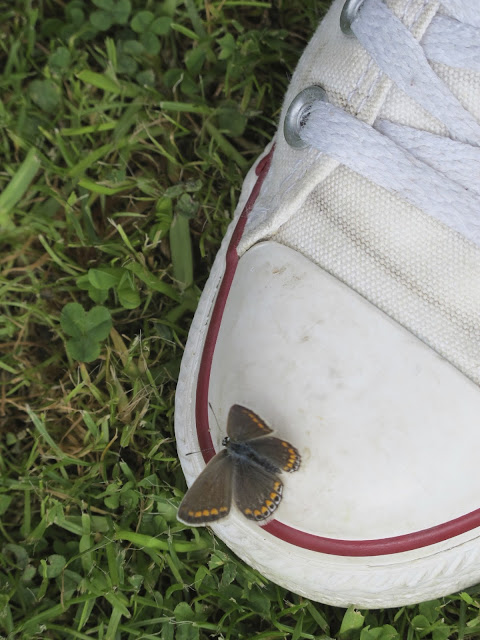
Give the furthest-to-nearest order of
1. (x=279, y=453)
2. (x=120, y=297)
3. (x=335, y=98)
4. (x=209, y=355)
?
(x=120, y=297), (x=209, y=355), (x=335, y=98), (x=279, y=453)

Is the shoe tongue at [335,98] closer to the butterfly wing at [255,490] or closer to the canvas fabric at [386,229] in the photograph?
the canvas fabric at [386,229]

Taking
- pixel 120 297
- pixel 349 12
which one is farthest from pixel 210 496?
pixel 349 12

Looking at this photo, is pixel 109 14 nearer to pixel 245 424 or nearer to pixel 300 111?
pixel 300 111

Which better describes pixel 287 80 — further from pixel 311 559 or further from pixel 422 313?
pixel 311 559

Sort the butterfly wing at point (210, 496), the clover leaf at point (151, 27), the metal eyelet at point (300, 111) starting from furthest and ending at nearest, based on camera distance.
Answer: the clover leaf at point (151, 27)
the metal eyelet at point (300, 111)
the butterfly wing at point (210, 496)

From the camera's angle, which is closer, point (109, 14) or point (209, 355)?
point (209, 355)

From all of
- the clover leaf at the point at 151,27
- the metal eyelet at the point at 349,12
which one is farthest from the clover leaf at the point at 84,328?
the metal eyelet at the point at 349,12

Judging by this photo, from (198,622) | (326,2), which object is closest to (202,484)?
(198,622)
